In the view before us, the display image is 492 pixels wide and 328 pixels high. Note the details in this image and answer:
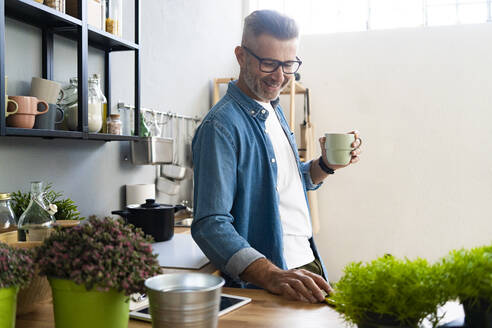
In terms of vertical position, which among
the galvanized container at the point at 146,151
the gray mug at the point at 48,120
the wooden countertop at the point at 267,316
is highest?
the gray mug at the point at 48,120

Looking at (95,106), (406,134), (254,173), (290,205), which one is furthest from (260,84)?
(406,134)

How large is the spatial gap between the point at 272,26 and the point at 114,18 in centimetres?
74

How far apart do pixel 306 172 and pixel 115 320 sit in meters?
1.20

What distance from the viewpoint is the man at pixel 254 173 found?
1.18 m

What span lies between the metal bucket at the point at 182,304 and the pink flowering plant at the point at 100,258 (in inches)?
1.4

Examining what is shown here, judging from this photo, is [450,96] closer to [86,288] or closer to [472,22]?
[472,22]

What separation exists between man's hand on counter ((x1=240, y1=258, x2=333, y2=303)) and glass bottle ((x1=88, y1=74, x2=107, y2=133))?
2.86ft

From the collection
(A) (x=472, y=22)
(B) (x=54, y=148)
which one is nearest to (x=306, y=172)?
(B) (x=54, y=148)

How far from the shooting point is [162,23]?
252cm

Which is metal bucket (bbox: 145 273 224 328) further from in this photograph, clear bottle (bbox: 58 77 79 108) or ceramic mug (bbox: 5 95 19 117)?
clear bottle (bbox: 58 77 79 108)

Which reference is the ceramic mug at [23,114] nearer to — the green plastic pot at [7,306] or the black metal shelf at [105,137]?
the black metal shelf at [105,137]

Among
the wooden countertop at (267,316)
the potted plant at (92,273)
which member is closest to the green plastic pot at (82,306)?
the potted plant at (92,273)

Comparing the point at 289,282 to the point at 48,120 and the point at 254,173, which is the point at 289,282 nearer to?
the point at 254,173

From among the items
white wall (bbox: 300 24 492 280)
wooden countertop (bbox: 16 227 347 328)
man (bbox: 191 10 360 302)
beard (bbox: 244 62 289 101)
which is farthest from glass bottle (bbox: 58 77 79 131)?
white wall (bbox: 300 24 492 280)
